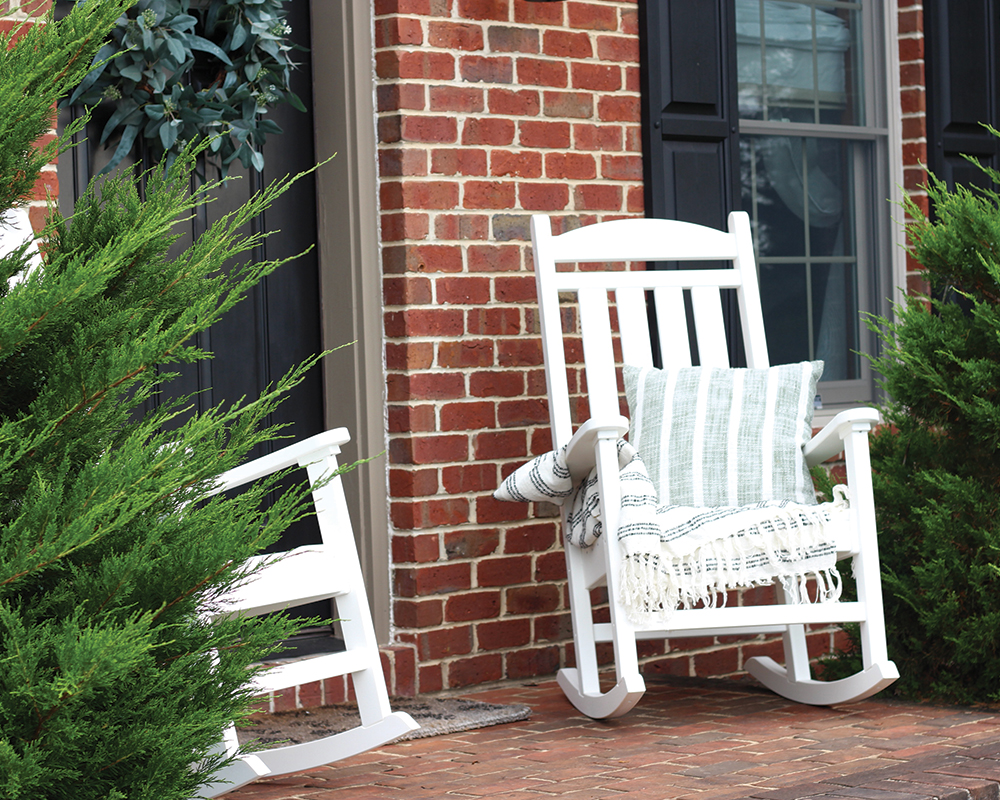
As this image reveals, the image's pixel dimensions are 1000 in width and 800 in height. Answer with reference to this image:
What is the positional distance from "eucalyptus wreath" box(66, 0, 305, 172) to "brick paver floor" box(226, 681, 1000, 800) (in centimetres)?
149

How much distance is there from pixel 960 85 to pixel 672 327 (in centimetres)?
186

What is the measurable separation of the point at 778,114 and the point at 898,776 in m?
2.53

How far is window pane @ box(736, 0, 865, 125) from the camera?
15.0 feet

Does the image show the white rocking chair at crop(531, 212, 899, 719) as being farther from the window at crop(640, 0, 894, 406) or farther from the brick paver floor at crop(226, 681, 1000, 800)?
the window at crop(640, 0, 894, 406)

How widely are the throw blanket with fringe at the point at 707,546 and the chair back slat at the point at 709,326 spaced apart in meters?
0.62

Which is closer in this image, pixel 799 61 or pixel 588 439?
pixel 588 439

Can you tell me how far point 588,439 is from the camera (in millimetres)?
3236

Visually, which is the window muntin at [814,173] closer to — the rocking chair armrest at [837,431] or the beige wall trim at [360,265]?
the rocking chair armrest at [837,431]

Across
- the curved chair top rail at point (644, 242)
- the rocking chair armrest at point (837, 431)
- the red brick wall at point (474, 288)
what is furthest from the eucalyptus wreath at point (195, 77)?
the rocking chair armrest at point (837, 431)

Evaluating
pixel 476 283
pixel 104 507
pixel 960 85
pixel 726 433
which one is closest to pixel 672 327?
pixel 726 433

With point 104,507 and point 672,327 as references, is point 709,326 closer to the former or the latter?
point 672,327

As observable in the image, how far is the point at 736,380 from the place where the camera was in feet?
11.8

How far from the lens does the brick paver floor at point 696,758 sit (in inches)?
105

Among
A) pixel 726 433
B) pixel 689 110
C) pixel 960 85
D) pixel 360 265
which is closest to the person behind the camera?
pixel 726 433
